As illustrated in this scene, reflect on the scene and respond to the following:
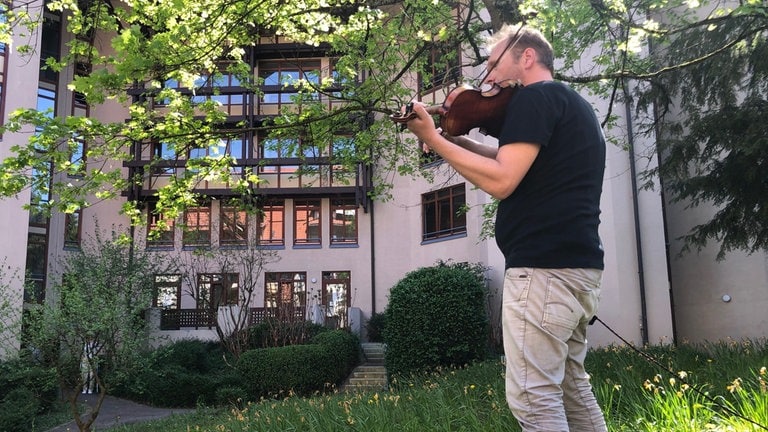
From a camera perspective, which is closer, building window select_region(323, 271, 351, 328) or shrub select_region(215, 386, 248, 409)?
shrub select_region(215, 386, 248, 409)

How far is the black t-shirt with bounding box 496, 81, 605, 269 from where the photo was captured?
83.8 inches

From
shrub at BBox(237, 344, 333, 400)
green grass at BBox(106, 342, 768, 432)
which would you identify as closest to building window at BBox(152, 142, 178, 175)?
green grass at BBox(106, 342, 768, 432)

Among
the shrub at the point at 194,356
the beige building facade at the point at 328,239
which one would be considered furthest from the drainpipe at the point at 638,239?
the shrub at the point at 194,356

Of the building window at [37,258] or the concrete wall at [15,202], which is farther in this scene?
the building window at [37,258]

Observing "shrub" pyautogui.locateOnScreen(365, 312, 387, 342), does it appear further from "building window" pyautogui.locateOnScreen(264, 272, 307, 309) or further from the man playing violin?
the man playing violin

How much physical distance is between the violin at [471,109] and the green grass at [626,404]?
213 centimetres

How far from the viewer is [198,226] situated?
2659 centimetres

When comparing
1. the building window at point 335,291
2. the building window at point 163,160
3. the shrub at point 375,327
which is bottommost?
the shrub at point 375,327

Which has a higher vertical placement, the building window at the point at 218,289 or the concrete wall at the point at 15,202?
the concrete wall at the point at 15,202

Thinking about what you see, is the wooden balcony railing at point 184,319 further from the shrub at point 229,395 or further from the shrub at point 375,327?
the shrub at point 229,395

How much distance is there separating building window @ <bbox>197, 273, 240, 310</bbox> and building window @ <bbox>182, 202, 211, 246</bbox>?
1.59 meters

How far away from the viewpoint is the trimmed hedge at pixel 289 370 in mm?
17312

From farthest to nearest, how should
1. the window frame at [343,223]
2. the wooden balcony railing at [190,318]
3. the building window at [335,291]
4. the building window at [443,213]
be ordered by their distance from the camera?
1. the window frame at [343,223]
2. the building window at [335,291]
3. the wooden balcony railing at [190,318]
4. the building window at [443,213]

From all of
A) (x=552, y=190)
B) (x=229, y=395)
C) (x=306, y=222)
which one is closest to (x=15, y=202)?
(x=229, y=395)
